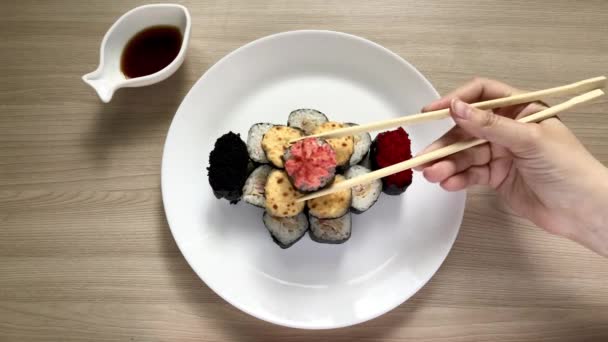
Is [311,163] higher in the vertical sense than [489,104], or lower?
lower

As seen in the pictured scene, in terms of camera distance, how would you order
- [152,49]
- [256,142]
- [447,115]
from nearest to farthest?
[447,115], [256,142], [152,49]

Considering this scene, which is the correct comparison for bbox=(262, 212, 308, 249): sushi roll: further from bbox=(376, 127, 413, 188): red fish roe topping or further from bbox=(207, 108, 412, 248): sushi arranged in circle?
bbox=(376, 127, 413, 188): red fish roe topping

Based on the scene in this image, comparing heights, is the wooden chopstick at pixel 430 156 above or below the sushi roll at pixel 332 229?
above

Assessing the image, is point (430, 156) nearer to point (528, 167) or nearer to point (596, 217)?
point (528, 167)

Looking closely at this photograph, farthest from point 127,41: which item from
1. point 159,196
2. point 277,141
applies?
point 277,141

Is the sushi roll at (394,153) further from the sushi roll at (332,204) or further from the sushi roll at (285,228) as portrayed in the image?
the sushi roll at (285,228)

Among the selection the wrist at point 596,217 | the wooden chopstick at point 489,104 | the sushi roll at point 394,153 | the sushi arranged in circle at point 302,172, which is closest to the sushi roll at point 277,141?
the sushi arranged in circle at point 302,172

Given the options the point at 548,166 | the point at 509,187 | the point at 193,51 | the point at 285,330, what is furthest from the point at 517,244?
the point at 193,51

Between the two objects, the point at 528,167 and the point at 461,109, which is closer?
the point at 461,109
